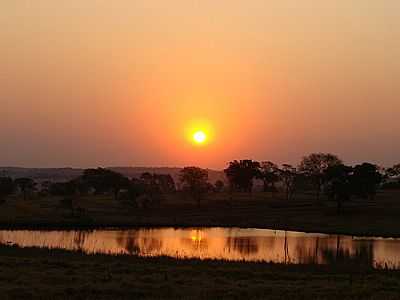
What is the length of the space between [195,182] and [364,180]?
34486mm

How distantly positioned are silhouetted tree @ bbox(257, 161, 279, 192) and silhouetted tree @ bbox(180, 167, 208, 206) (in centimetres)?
3416

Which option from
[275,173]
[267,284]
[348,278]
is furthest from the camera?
[275,173]

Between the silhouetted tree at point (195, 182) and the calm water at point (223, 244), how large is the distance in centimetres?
3638

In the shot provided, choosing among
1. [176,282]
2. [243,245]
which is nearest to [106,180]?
Answer: [243,245]

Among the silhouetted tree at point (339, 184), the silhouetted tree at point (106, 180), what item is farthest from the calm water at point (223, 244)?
the silhouetted tree at point (106, 180)

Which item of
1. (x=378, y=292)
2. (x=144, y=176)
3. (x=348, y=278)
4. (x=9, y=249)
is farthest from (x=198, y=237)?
(x=144, y=176)

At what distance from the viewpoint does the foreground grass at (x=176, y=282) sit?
62.6 feet

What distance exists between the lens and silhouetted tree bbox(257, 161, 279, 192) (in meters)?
157

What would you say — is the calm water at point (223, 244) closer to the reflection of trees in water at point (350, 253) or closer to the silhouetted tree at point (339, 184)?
the reflection of trees in water at point (350, 253)

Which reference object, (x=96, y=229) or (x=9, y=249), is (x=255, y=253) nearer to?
(x=9, y=249)

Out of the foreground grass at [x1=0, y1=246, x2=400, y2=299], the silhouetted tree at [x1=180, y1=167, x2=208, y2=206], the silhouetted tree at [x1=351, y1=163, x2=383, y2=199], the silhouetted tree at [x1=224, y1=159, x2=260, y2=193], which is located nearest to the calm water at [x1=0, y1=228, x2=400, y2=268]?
the foreground grass at [x1=0, y1=246, x2=400, y2=299]

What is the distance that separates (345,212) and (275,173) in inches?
2690

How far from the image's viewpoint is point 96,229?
247 ft

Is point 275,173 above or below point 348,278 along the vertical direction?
above
